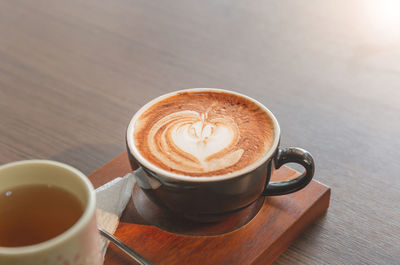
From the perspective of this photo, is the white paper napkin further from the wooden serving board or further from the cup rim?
the cup rim

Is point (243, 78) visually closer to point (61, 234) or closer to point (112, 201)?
point (112, 201)

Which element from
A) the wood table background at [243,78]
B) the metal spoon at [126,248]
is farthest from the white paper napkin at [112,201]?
the wood table background at [243,78]

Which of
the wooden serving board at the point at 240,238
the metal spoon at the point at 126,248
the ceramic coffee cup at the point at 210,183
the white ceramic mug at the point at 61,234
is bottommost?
the metal spoon at the point at 126,248

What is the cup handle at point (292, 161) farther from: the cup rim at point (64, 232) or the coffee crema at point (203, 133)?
the cup rim at point (64, 232)

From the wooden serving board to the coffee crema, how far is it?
90 millimetres

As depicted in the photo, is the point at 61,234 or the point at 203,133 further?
the point at 203,133

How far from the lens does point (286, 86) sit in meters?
0.96

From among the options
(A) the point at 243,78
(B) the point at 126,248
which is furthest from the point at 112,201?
(A) the point at 243,78

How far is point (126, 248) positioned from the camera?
0.60 metres

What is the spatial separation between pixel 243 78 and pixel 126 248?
48cm

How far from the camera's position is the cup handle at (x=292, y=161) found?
2.07 feet

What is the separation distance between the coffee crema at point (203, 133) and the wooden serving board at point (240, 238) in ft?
0.29

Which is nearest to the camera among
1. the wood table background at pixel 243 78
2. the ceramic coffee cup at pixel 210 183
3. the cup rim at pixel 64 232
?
the cup rim at pixel 64 232

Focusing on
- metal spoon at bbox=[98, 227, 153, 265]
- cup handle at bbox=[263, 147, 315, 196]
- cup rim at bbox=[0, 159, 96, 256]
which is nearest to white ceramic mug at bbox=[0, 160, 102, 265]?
cup rim at bbox=[0, 159, 96, 256]
